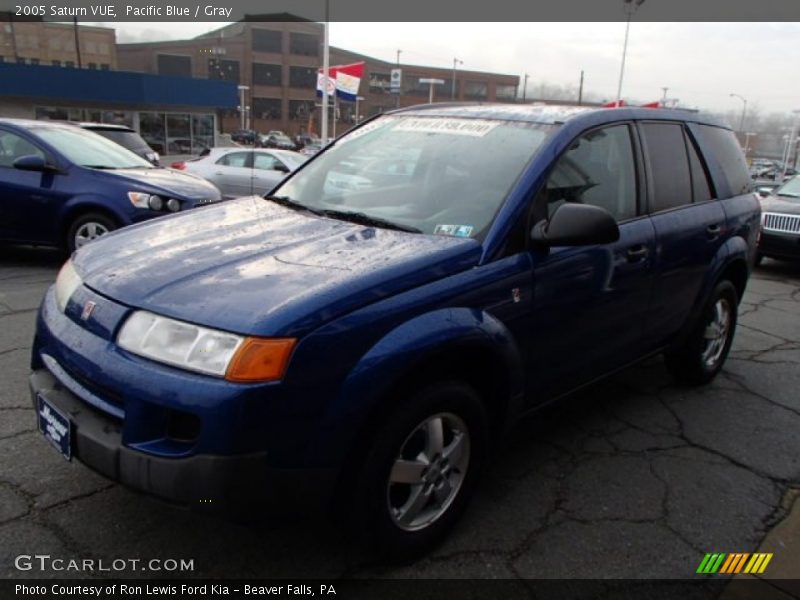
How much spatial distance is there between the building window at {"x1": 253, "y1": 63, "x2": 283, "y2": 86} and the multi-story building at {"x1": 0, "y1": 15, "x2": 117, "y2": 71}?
16.8m

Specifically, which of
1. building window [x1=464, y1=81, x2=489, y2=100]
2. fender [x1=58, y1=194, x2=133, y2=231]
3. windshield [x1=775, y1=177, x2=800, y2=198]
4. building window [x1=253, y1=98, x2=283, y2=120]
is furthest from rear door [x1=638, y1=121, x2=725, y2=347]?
building window [x1=464, y1=81, x2=489, y2=100]

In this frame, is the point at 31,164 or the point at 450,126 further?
the point at 31,164

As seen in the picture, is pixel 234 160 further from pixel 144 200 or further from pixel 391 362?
pixel 391 362

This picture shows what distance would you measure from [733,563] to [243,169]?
38.5 feet

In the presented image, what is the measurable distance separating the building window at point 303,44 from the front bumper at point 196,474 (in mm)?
88351

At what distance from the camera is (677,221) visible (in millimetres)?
3723

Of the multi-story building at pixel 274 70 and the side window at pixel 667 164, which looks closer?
the side window at pixel 667 164

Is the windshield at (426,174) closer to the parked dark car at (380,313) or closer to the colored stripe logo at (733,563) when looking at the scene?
the parked dark car at (380,313)

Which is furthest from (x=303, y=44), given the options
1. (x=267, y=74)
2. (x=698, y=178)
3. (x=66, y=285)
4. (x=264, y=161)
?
(x=66, y=285)

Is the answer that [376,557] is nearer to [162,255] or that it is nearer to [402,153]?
[162,255]

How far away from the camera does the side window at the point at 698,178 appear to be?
4.03m

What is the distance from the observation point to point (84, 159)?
275 inches

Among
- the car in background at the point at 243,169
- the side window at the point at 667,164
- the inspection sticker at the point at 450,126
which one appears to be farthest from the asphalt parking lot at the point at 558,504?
the car in background at the point at 243,169

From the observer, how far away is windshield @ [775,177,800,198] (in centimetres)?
1010
